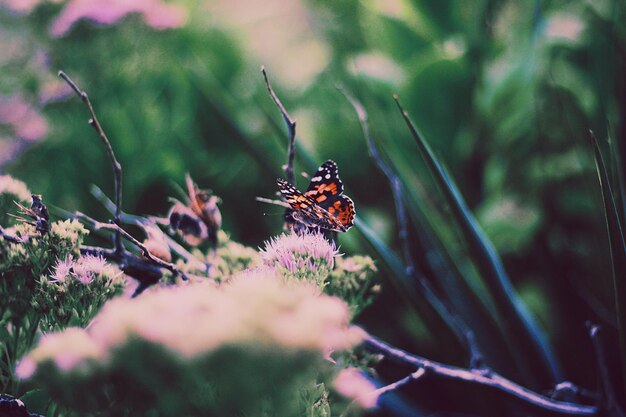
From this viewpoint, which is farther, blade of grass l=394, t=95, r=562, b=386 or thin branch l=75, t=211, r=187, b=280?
blade of grass l=394, t=95, r=562, b=386

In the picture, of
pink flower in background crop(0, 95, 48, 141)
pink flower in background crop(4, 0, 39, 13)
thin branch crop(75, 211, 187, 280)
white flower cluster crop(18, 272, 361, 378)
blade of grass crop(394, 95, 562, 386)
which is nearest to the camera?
white flower cluster crop(18, 272, 361, 378)

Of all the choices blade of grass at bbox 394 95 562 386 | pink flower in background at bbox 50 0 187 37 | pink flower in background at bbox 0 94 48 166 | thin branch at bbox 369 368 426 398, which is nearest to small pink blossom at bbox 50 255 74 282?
thin branch at bbox 369 368 426 398

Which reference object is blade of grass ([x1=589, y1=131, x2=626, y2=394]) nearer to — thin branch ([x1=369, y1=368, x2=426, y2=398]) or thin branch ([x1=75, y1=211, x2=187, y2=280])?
thin branch ([x1=369, y1=368, x2=426, y2=398])

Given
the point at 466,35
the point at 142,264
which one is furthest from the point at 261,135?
the point at 142,264

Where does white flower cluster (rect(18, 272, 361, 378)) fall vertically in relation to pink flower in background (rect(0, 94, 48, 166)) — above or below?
below

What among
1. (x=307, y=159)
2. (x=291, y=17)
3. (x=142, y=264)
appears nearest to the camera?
(x=142, y=264)

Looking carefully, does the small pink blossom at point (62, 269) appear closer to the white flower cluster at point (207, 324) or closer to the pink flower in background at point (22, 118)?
the white flower cluster at point (207, 324)

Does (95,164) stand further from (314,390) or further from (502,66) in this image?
(314,390)
